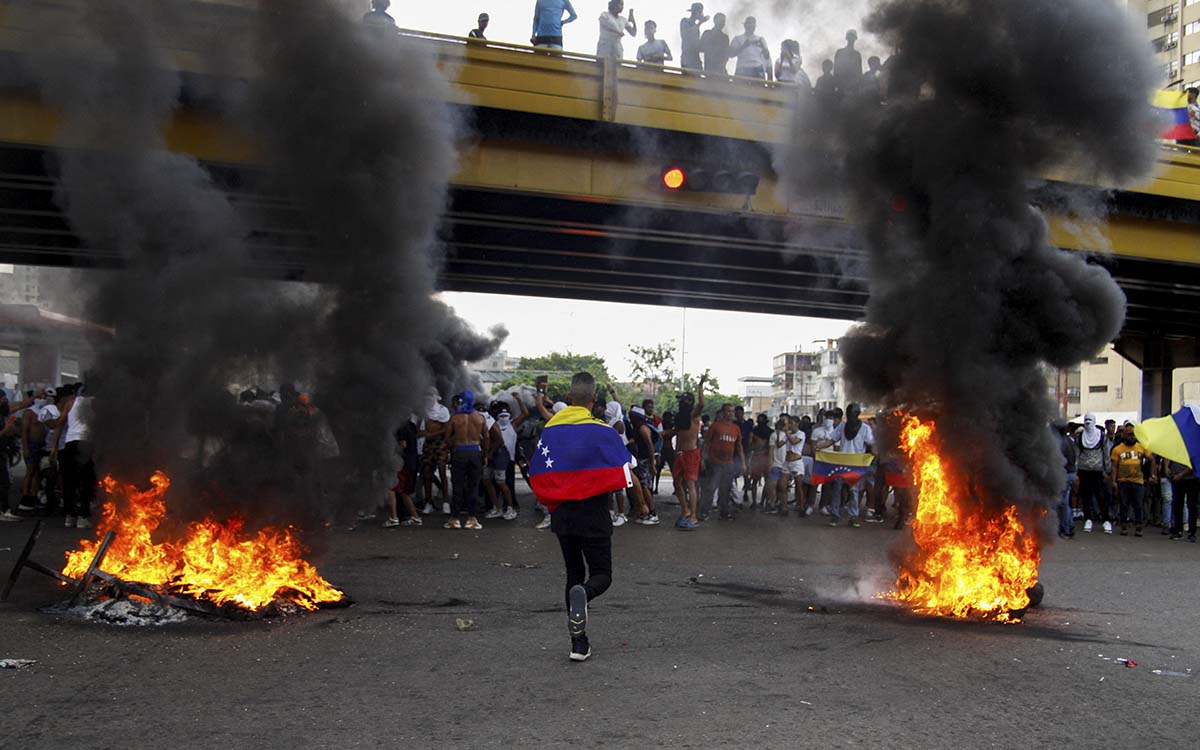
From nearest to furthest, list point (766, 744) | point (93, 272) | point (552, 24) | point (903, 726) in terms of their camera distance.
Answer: point (766, 744) < point (903, 726) < point (93, 272) < point (552, 24)

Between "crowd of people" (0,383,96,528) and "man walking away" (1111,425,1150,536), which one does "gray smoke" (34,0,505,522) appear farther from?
"man walking away" (1111,425,1150,536)

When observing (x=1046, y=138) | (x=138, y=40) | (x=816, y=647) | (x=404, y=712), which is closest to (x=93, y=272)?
(x=138, y=40)

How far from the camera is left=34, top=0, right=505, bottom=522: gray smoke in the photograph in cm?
665

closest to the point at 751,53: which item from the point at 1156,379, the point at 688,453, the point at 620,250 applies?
the point at 688,453

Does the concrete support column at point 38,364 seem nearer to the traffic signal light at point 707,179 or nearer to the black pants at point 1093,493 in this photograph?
the traffic signal light at point 707,179

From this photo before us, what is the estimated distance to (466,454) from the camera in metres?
11.6

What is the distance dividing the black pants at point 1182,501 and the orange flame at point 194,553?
1222 cm

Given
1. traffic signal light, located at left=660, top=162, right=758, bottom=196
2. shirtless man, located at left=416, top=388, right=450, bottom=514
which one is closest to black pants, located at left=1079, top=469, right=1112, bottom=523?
traffic signal light, located at left=660, top=162, right=758, bottom=196

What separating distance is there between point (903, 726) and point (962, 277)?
12.8 feet

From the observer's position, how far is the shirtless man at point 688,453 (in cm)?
1256

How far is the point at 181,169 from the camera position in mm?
7027

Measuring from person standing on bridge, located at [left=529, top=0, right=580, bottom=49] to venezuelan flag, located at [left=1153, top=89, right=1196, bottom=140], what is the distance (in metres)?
10.0

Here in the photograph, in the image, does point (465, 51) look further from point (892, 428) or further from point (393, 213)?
point (892, 428)

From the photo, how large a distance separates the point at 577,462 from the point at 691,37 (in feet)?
25.5
